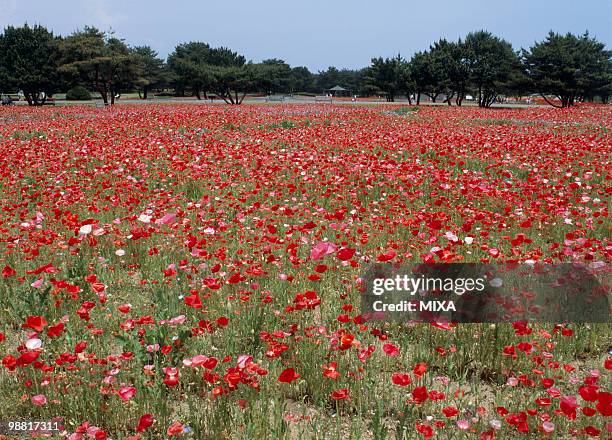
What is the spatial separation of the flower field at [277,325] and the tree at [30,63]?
46.8 m

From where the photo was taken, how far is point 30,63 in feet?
161

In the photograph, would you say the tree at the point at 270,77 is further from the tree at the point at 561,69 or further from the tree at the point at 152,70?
the tree at the point at 561,69

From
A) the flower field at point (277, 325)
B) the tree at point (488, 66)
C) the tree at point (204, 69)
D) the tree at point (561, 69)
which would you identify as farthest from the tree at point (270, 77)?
the flower field at point (277, 325)

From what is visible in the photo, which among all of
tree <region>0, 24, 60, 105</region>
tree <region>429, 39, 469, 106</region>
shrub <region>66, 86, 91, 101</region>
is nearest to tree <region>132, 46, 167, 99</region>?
shrub <region>66, 86, 91, 101</region>

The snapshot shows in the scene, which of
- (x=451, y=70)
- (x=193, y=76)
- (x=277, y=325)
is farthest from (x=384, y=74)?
(x=277, y=325)

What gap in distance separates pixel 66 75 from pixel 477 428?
5545 centimetres

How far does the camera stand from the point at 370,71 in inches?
2793

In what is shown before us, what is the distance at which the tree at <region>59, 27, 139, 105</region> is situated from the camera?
139 feet

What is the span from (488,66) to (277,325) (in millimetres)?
49042

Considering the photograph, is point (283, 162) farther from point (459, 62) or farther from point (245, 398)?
point (459, 62)

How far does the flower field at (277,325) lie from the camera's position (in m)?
2.50

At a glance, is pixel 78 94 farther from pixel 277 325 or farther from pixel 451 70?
pixel 277 325

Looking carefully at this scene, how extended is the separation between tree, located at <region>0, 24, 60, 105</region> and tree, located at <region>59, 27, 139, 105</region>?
499 cm

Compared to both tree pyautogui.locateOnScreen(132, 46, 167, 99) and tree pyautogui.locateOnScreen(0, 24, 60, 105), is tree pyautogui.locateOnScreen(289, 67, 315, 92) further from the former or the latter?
tree pyautogui.locateOnScreen(0, 24, 60, 105)
